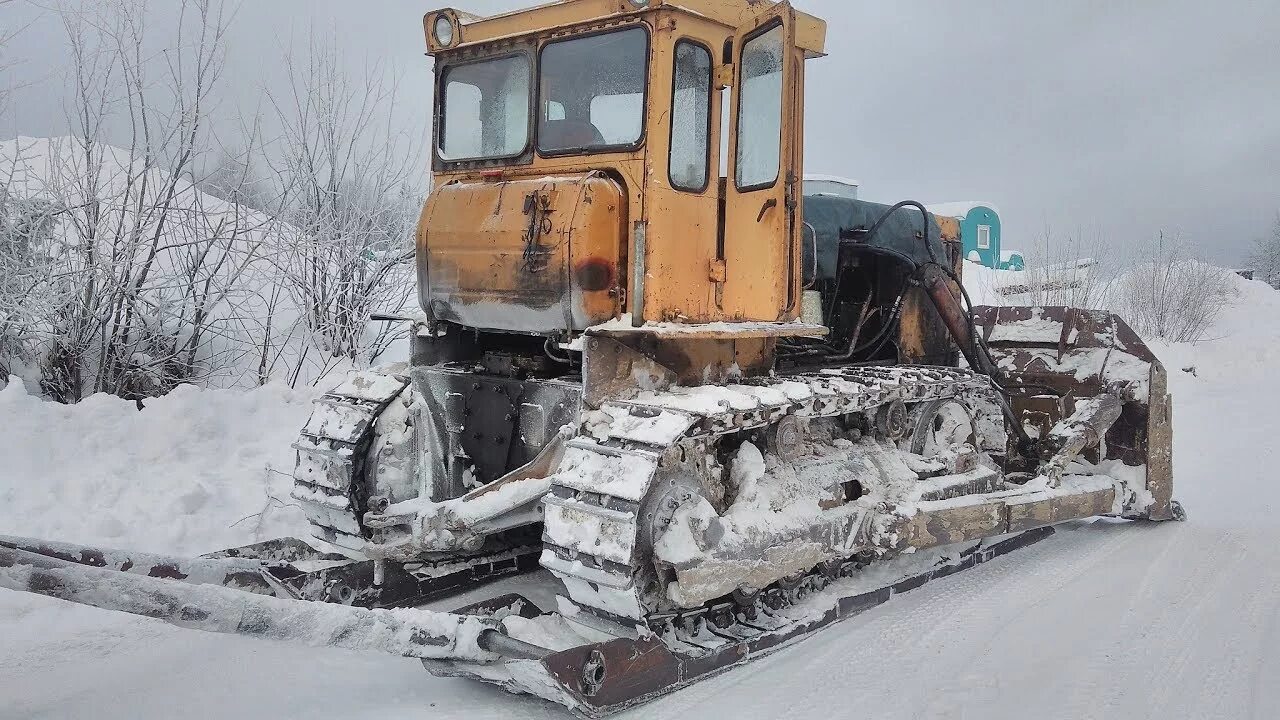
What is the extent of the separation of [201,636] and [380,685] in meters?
1.10

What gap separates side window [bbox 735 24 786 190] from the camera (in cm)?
463

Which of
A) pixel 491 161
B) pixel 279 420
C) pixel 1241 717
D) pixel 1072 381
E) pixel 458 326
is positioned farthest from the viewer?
pixel 279 420

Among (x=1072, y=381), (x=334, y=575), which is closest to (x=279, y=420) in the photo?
(x=334, y=575)

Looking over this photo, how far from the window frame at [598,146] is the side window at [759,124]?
0.59m

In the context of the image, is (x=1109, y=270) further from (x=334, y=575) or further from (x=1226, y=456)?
(x=334, y=575)

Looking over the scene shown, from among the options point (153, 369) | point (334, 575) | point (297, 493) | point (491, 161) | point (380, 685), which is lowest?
point (380, 685)

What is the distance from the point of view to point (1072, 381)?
7090mm

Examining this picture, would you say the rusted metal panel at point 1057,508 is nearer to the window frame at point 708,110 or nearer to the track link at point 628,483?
the track link at point 628,483

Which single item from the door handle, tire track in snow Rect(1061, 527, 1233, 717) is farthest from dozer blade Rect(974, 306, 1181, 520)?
the door handle

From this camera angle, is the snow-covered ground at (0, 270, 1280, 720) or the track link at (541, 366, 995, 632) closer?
the track link at (541, 366, 995, 632)

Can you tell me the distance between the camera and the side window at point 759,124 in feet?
15.2

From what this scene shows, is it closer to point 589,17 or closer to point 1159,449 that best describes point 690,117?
point 589,17

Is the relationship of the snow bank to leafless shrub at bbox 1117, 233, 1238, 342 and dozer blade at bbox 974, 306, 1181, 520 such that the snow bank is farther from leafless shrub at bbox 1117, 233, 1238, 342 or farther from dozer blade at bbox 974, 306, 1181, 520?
leafless shrub at bbox 1117, 233, 1238, 342

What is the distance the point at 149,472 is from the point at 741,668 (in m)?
4.52
